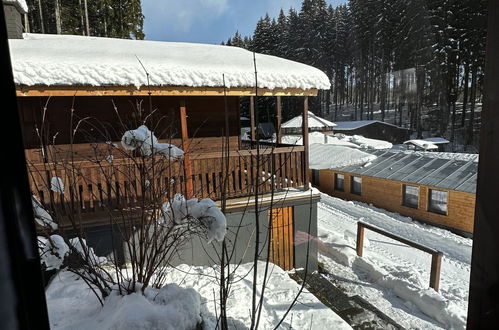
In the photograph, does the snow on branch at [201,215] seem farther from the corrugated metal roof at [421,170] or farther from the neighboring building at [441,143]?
the neighboring building at [441,143]

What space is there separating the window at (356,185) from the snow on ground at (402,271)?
9.90 feet

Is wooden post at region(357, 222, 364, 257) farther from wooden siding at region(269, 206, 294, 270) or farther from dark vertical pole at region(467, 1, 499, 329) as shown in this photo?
dark vertical pole at region(467, 1, 499, 329)

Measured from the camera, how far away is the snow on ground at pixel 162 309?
2.60 meters

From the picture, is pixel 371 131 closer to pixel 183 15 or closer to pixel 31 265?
pixel 183 15

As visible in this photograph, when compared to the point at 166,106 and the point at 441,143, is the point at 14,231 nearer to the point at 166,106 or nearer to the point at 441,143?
the point at 166,106

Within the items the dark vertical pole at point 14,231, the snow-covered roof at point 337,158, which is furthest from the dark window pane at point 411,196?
the dark vertical pole at point 14,231

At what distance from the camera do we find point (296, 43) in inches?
1008

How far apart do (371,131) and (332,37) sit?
1042 cm

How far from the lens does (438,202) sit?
11.5 meters

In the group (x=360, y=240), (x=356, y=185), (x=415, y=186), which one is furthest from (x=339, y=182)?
(x=360, y=240)

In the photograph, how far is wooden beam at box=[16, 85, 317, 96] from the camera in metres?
4.54

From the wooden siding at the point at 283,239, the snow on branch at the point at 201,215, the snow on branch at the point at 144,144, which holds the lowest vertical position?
the wooden siding at the point at 283,239

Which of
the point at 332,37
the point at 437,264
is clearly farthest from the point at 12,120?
the point at 332,37

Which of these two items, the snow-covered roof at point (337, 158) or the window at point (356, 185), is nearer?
the snow-covered roof at point (337, 158)
